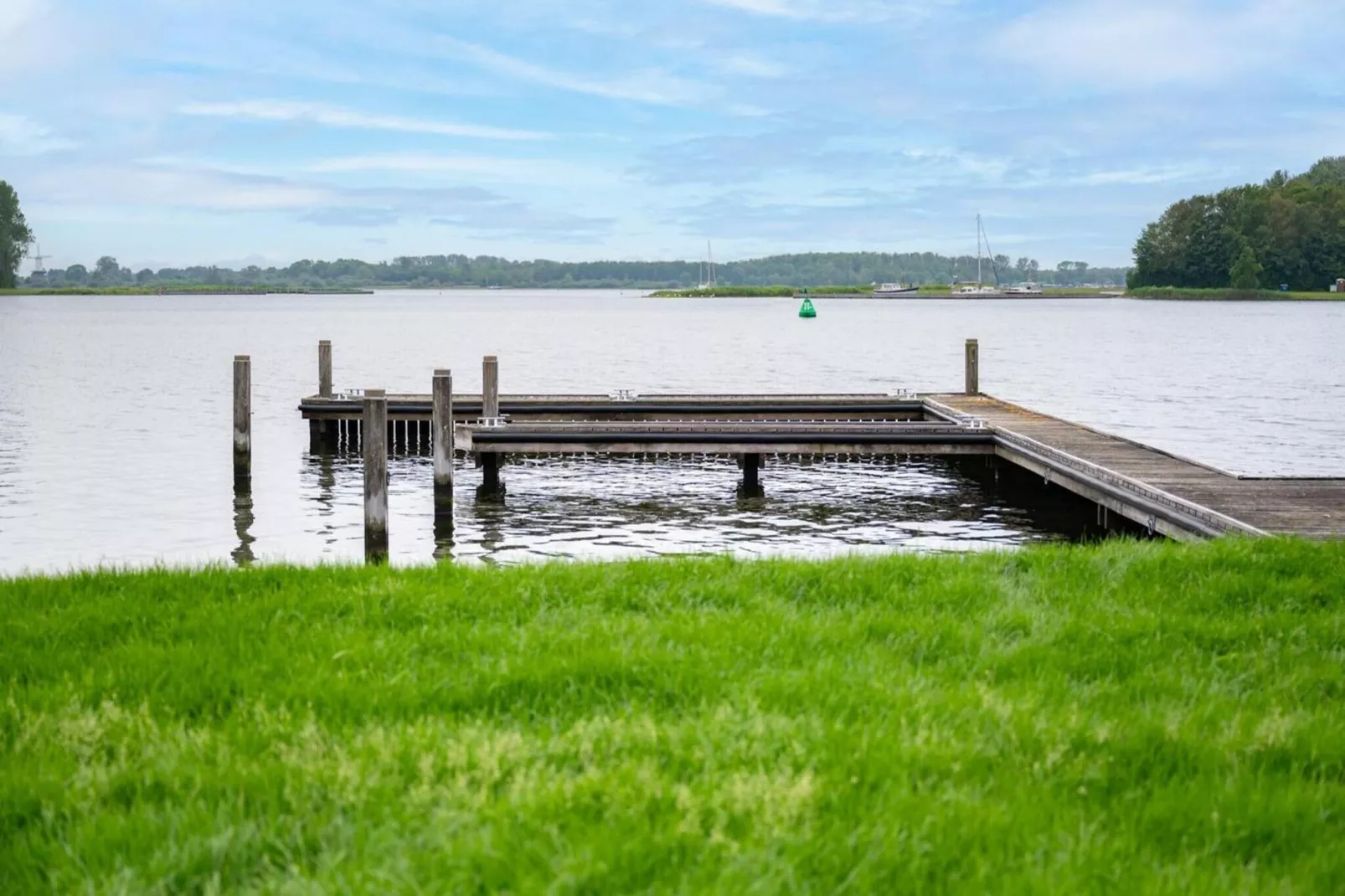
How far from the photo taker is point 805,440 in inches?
Answer: 908

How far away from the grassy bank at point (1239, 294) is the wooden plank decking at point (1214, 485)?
170466 mm

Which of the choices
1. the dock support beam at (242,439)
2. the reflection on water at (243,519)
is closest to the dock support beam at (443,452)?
the reflection on water at (243,519)

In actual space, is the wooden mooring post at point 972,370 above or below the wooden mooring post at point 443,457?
above

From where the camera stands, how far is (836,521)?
2188 cm

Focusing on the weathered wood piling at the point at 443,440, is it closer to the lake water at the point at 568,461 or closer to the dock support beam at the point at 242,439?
the lake water at the point at 568,461

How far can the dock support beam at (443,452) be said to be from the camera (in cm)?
2033

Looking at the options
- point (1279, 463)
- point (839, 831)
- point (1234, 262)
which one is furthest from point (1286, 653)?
point (1234, 262)

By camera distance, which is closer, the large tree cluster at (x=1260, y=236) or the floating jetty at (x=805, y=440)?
the floating jetty at (x=805, y=440)

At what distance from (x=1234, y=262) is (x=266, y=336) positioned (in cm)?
12946

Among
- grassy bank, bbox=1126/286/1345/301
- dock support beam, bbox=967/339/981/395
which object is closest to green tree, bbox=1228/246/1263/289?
grassy bank, bbox=1126/286/1345/301

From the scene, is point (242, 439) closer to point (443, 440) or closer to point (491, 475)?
point (491, 475)

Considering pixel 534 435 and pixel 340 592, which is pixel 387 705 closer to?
pixel 340 592

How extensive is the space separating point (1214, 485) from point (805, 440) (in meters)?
7.36

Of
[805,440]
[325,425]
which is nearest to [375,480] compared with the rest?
[805,440]
